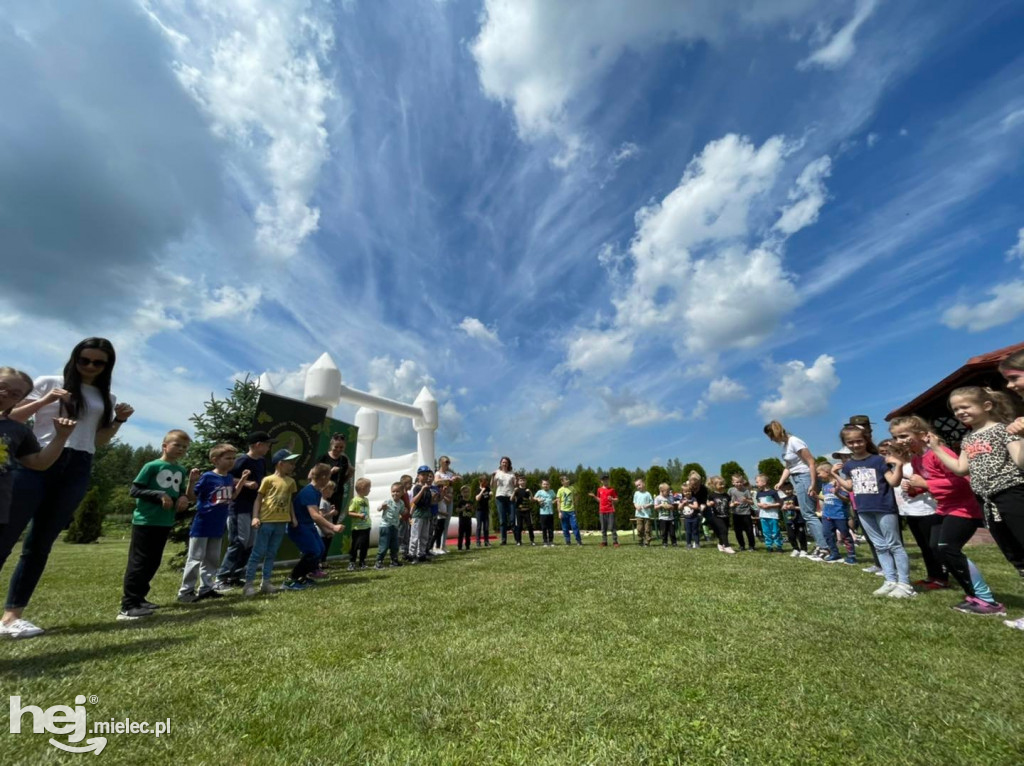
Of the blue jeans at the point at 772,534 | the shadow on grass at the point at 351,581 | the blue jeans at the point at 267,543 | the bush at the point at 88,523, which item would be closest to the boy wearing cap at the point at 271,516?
the blue jeans at the point at 267,543

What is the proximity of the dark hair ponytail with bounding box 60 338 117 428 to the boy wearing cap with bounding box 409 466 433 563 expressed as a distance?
5.24 metres

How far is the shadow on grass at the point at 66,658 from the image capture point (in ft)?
8.65

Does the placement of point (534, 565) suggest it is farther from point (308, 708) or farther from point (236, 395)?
point (236, 395)

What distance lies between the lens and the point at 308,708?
2.10 m

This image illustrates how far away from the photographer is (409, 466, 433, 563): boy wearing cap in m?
8.70

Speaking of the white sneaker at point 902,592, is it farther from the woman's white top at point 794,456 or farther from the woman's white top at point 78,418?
the woman's white top at point 78,418

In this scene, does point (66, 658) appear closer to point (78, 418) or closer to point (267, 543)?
point (78, 418)

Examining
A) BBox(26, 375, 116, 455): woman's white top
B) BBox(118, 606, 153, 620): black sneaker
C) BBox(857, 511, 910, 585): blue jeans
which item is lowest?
BBox(118, 606, 153, 620): black sneaker

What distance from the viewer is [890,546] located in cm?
486

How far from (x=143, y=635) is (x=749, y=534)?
11676 millimetres

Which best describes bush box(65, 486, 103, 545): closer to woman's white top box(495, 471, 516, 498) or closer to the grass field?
woman's white top box(495, 471, 516, 498)

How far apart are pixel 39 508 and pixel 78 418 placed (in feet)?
2.49

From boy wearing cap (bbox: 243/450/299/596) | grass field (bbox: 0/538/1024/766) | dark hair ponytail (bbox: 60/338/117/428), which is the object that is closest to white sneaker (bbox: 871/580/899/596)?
grass field (bbox: 0/538/1024/766)

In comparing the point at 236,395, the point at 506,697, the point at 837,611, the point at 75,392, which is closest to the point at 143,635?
the point at 75,392
